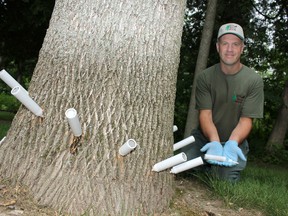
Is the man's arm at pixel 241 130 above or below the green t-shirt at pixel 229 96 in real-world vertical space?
below

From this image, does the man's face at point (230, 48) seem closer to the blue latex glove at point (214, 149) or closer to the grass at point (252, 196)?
the blue latex glove at point (214, 149)

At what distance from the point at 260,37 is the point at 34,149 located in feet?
23.6

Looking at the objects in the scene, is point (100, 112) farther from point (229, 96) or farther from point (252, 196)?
point (229, 96)

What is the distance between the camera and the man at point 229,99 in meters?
3.57

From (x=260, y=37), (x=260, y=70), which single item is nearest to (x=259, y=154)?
(x=260, y=70)

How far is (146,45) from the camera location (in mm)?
2600

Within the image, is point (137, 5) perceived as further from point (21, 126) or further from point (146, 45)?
point (21, 126)

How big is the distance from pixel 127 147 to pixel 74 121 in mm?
359

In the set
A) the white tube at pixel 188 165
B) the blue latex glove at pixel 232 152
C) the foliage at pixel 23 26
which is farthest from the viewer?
the foliage at pixel 23 26

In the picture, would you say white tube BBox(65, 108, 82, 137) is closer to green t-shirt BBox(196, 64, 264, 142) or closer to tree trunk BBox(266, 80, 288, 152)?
green t-shirt BBox(196, 64, 264, 142)

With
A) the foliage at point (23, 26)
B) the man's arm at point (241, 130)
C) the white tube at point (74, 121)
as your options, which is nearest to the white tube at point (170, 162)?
the white tube at point (74, 121)

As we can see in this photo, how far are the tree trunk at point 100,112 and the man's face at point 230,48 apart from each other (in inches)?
42.2

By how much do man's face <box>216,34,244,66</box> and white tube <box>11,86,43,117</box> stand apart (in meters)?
1.94

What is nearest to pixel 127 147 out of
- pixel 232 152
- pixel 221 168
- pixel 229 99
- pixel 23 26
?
pixel 232 152
